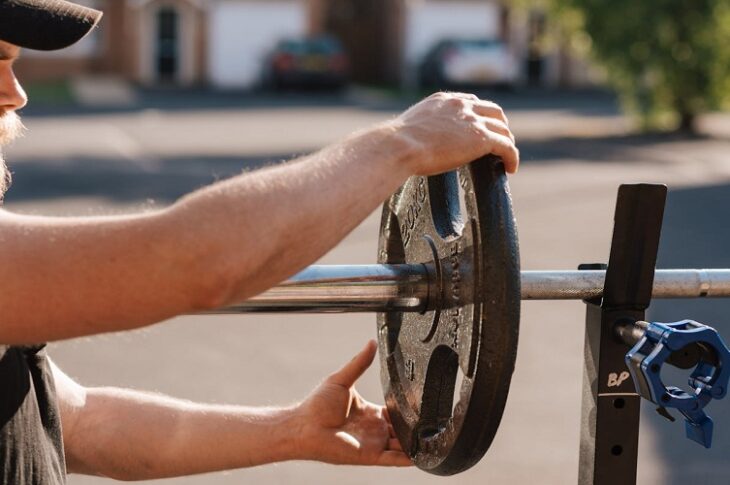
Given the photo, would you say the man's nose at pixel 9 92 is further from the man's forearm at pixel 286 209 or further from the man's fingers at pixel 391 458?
the man's fingers at pixel 391 458

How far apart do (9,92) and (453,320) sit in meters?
0.70

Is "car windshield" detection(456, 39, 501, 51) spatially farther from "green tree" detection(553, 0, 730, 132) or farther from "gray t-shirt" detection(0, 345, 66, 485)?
"gray t-shirt" detection(0, 345, 66, 485)

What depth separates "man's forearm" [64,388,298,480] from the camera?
7.39 feet

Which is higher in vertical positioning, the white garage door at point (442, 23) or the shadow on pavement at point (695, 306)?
the shadow on pavement at point (695, 306)

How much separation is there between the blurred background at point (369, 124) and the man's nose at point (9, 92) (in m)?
0.40

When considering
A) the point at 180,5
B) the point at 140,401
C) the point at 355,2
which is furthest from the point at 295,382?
the point at 355,2

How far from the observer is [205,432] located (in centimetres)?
227

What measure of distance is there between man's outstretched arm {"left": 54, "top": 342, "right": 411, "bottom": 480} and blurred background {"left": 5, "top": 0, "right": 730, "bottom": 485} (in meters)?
0.38

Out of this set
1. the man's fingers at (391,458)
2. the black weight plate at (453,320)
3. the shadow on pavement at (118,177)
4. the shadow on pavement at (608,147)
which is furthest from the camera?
the shadow on pavement at (608,147)

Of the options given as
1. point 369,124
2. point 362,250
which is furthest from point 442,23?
point 369,124

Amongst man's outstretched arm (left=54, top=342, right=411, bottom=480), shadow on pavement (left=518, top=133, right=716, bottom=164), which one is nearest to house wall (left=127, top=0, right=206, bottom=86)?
shadow on pavement (left=518, top=133, right=716, bottom=164)

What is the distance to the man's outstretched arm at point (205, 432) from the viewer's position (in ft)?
7.32

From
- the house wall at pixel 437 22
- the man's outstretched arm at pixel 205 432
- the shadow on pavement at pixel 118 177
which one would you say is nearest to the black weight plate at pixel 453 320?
the man's outstretched arm at pixel 205 432

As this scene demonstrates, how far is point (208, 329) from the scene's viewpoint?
25.7 feet
